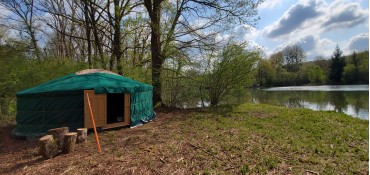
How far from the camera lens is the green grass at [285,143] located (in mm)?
3865

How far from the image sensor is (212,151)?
462 cm

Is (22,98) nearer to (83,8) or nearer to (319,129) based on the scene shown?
(83,8)

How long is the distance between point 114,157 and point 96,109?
9.01 ft

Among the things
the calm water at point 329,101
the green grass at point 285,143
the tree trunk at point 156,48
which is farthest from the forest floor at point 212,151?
the calm water at point 329,101

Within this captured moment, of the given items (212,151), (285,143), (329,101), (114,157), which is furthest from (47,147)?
(329,101)

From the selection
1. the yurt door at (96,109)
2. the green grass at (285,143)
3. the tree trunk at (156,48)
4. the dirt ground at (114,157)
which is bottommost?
the dirt ground at (114,157)

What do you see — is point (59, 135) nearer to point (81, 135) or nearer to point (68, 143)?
point (68, 143)

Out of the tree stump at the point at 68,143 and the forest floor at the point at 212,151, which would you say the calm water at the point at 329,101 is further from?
the tree stump at the point at 68,143

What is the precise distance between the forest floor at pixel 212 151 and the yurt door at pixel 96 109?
1.31ft

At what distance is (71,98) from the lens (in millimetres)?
6648

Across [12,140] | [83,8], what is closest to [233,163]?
[12,140]

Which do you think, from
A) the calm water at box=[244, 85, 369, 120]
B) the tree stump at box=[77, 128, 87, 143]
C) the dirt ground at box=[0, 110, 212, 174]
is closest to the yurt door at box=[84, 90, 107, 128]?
the dirt ground at box=[0, 110, 212, 174]

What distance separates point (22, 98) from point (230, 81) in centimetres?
846

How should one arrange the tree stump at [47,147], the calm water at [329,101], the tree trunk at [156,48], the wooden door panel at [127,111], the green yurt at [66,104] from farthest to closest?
the calm water at [329,101] < the tree trunk at [156,48] < the wooden door panel at [127,111] < the green yurt at [66,104] < the tree stump at [47,147]
